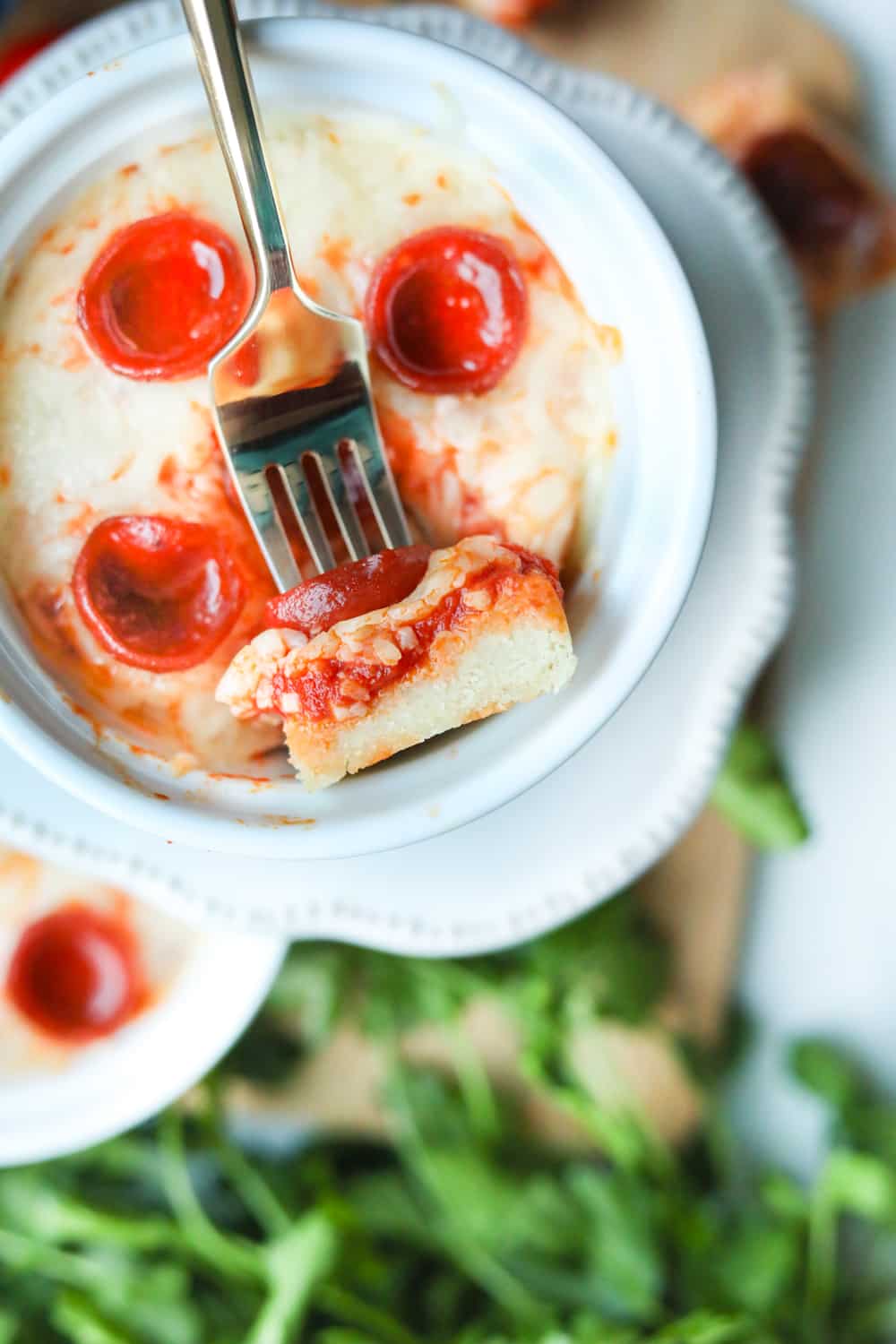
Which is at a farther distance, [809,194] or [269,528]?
[809,194]

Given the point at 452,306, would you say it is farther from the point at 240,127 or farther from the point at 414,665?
the point at 414,665

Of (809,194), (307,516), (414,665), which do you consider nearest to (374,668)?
(414,665)

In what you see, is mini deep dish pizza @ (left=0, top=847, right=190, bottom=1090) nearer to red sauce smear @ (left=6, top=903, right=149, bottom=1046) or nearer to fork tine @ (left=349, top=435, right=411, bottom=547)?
red sauce smear @ (left=6, top=903, right=149, bottom=1046)

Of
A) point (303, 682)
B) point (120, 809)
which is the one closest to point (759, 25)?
point (303, 682)

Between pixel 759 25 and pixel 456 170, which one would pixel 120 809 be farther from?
pixel 759 25

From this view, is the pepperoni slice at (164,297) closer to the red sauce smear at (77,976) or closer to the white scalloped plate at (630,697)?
the white scalloped plate at (630,697)

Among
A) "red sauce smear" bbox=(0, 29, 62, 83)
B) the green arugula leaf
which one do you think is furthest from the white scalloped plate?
"red sauce smear" bbox=(0, 29, 62, 83)

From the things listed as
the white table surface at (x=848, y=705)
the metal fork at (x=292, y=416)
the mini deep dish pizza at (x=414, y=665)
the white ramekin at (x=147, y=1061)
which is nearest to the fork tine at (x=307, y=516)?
the metal fork at (x=292, y=416)
